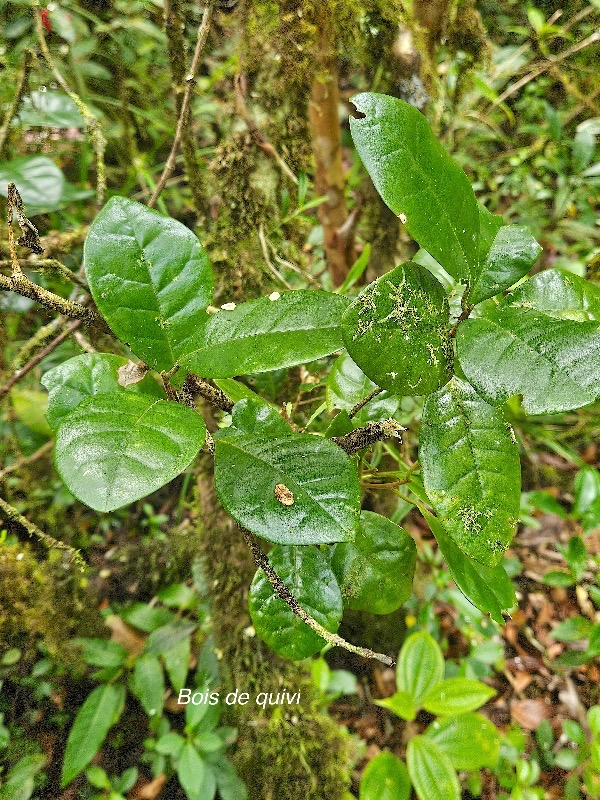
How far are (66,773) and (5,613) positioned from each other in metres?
0.31

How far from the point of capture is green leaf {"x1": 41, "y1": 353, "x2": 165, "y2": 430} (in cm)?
58

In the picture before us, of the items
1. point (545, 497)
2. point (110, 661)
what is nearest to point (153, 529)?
point (110, 661)

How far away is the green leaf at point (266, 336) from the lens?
481mm

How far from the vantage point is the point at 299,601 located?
593 millimetres

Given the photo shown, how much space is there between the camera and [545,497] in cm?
136

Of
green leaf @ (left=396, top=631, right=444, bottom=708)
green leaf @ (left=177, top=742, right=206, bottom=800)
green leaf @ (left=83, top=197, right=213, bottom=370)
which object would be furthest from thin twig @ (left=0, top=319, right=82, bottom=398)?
green leaf @ (left=396, top=631, right=444, bottom=708)

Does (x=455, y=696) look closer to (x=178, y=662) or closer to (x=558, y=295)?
(x=178, y=662)

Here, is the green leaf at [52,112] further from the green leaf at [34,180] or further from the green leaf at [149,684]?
the green leaf at [149,684]

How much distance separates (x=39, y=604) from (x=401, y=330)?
104 cm

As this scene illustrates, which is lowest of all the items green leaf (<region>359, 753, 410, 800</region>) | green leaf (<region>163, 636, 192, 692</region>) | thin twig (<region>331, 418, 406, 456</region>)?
green leaf (<region>359, 753, 410, 800</region>)

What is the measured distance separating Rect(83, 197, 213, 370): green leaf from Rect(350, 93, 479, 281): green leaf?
0.19 meters

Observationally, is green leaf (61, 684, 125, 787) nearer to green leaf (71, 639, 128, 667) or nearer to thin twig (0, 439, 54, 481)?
green leaf (71, 639, 128, 667)

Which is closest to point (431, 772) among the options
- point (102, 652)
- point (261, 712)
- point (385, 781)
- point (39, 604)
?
point (385, 781)

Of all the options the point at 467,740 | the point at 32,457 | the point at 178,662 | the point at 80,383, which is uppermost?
the point at 80,383
